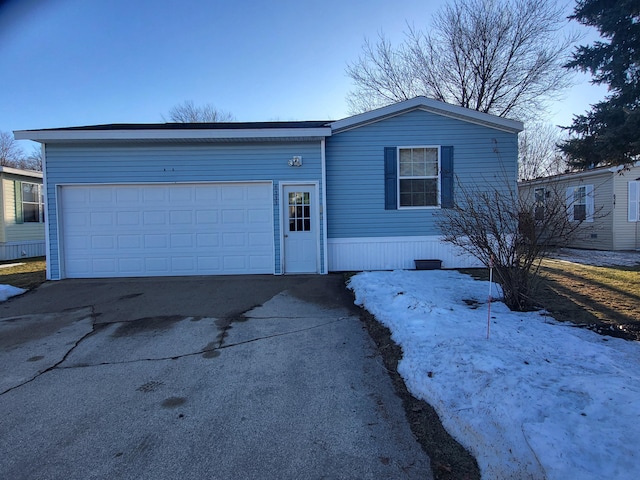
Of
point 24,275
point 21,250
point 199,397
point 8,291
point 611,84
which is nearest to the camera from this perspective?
point 199,397

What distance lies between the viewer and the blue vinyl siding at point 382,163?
8.98m

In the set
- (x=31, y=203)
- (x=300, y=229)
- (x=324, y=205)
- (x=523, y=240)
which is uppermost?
(x=31, y=203)

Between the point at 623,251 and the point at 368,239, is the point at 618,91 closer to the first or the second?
the point at 368,239

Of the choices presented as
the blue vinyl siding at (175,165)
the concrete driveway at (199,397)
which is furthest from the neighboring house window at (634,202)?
the concrete driveway at (199,397)

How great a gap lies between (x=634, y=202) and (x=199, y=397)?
53.5 feet

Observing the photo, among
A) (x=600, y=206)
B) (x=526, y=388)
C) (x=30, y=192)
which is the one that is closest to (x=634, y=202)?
(x=600, y=206)

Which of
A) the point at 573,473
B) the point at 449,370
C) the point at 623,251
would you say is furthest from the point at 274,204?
the point at 623,251

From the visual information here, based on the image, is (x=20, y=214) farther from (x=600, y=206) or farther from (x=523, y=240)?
(x=600, y=206)

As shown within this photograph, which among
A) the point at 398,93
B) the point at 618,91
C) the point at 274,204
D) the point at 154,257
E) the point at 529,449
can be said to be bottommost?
the point at 529,449

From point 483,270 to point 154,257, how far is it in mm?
8077

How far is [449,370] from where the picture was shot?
317cm

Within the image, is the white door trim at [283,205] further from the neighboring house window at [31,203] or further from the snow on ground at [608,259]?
the neighboring house window at [31,203]

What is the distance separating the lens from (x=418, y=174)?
29.8 feet

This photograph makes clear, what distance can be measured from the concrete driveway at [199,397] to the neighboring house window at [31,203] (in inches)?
422
